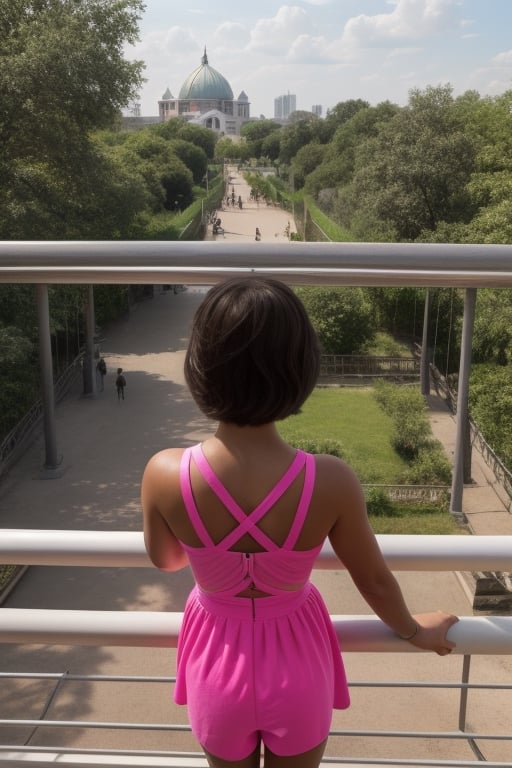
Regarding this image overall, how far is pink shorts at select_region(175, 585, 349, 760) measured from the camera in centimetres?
125

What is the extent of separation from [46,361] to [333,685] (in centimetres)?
129

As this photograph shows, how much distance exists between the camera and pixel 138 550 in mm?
1535

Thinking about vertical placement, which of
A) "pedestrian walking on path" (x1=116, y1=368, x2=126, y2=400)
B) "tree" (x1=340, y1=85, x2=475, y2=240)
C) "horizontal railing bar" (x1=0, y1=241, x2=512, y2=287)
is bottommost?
"pedestrian walking on path" (x1=116, y1=368, x2=126, y2=400)

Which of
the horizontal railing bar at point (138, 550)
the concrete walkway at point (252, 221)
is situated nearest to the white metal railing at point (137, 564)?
the horizontal railing bar at point (138, 550)

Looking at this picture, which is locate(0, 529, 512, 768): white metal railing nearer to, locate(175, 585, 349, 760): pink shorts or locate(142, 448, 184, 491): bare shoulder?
locate(175, 585, 349, 760): pink shorts

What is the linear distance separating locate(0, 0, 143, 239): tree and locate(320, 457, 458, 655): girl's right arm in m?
14.2

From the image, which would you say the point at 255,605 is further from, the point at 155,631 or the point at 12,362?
the point at 12,362

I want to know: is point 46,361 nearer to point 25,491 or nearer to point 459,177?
point 25,491

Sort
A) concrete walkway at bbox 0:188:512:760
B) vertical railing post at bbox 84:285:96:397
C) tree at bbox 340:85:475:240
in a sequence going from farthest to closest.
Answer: tree at bbox 340:85:475:240
concrete walkway at bbox 0:188:512:760
vertical railing post at bbox 84:285:96:397

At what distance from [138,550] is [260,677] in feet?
1.32

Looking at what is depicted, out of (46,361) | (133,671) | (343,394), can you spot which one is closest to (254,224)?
(343,394)

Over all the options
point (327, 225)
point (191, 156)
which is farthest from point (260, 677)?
point (191, 156)

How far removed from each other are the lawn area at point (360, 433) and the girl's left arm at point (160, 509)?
33.2ft

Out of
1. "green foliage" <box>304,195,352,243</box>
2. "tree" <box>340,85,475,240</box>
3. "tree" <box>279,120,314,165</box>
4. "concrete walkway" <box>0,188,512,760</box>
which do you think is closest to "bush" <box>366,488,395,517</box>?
"concrete walkway" <box>0,188,512,760</box>
